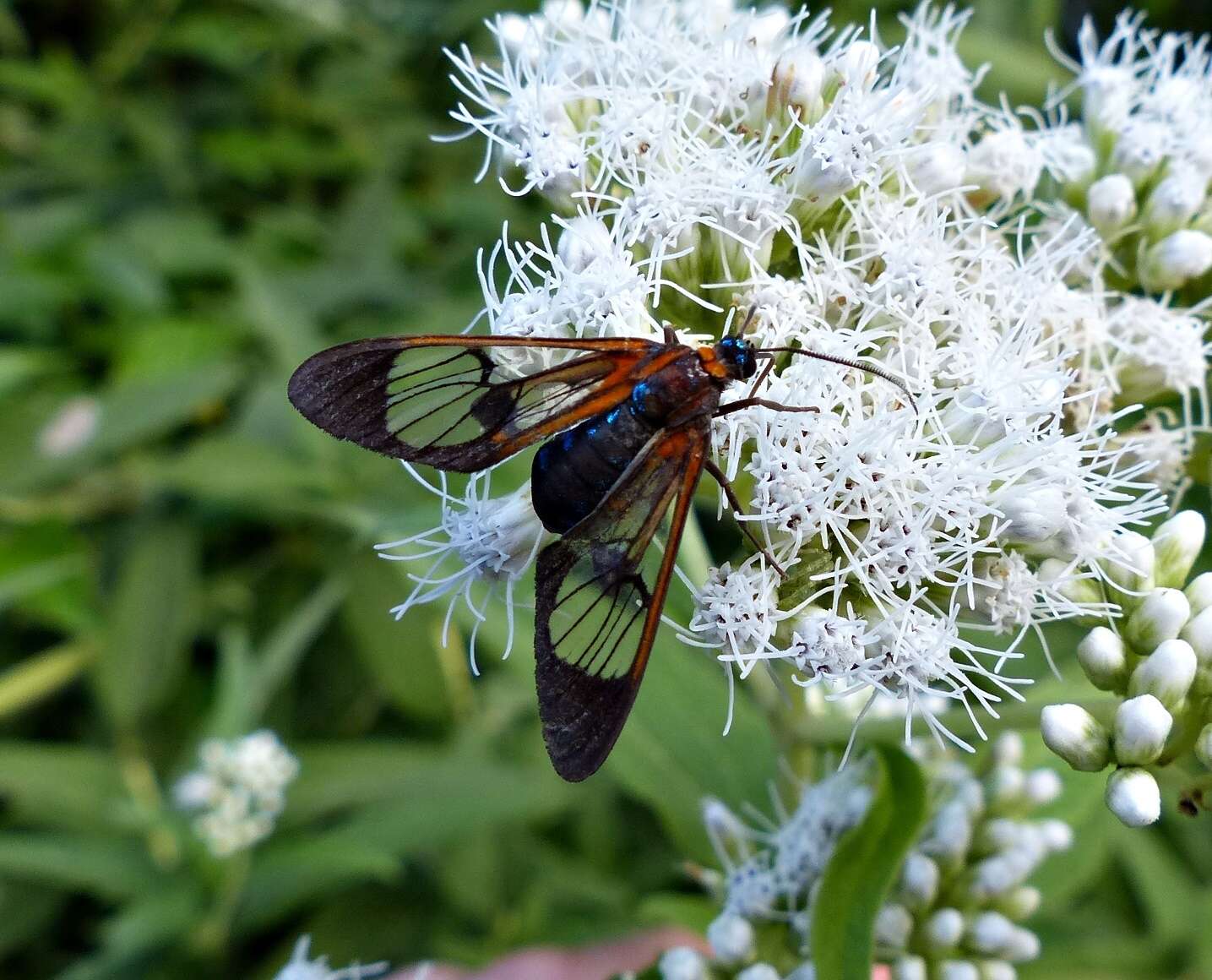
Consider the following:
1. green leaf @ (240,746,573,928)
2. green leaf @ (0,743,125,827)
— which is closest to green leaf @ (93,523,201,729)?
green leaf @ (0,743,125,827)

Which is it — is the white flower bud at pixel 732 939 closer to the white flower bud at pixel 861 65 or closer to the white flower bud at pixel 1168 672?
the white flower bud at pixel 1168 672

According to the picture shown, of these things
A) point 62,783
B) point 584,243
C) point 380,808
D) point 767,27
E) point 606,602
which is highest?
point 767,27

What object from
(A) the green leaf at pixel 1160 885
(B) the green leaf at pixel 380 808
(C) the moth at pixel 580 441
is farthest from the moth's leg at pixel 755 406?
(A) the green leaf at pixel 1160 885

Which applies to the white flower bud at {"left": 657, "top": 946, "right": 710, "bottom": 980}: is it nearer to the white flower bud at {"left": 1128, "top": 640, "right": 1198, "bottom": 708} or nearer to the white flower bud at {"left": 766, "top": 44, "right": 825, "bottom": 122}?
the white flower bud at {"left": 1128, "top": 640, "right": 1198, "bottom": 708}

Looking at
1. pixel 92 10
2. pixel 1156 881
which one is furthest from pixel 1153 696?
pixel 92 10

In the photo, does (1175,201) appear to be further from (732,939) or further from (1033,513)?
(732,939)

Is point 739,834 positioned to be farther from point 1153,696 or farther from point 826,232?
point 826,232

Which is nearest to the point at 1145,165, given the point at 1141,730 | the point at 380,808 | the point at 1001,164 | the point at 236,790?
the point at 1001,164
